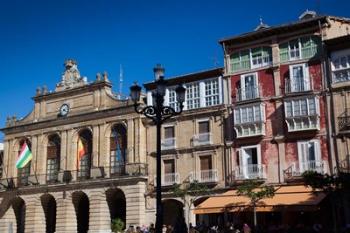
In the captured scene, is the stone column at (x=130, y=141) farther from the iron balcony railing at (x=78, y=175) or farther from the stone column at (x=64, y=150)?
the stone column at (x=64, y=150)

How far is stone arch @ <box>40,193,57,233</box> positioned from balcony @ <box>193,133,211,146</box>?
14.3 m

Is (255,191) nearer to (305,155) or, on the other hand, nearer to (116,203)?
(305,155)

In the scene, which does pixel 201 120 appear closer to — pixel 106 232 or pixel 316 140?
pixel 316 140

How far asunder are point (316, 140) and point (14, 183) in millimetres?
26571

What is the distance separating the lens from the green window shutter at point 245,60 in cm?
3481

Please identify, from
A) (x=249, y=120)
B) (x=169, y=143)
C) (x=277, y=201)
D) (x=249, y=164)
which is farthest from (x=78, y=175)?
(x=277, y=201)

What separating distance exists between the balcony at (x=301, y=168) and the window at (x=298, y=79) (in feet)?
14.8

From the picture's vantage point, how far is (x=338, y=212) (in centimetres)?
3031

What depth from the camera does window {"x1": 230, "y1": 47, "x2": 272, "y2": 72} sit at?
3425cm

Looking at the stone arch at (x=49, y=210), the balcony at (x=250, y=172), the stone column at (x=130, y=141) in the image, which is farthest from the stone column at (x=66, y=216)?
the balcony at (x=250, y=172)

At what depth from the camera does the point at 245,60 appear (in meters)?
35.0

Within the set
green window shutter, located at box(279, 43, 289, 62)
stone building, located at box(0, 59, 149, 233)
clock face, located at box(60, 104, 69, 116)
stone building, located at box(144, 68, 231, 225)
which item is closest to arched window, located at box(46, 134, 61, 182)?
stone building, located at box(0, 59, 149, 233)

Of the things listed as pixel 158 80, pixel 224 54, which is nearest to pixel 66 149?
pixel 224 54

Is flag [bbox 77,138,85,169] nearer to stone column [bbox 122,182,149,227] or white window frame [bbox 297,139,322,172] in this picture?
stone column [bbox 122,182,149,227]
